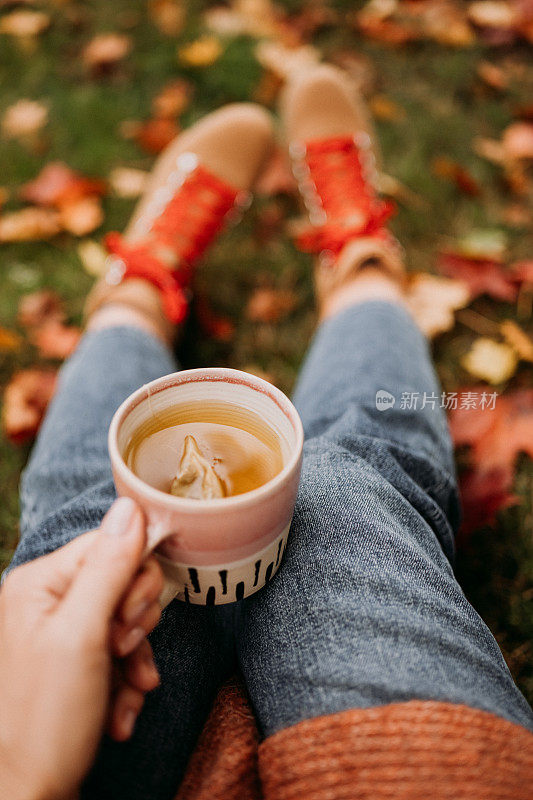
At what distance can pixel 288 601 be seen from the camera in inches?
24.2

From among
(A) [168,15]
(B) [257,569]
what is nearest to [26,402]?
(B) [257,569]

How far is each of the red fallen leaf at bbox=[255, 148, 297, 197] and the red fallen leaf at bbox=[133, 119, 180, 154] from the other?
0.30 meters

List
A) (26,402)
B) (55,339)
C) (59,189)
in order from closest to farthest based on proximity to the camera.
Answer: (26,402) → (55,339) → (59,189)

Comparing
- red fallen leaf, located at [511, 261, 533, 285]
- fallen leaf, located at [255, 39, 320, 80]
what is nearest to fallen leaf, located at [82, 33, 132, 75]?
fallen leaf, located at [255, 39, 320, 80]

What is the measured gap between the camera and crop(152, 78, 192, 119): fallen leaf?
1730mm

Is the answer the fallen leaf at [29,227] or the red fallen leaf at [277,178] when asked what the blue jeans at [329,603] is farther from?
the red fallen leaf at [277,178]

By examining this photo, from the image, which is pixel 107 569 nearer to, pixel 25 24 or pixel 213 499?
pixel 213 499

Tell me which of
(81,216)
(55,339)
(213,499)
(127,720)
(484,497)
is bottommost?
(484,497)

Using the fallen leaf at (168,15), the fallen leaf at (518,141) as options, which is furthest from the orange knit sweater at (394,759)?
the fallen leaf at (168,15)

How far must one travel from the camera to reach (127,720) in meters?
0.49

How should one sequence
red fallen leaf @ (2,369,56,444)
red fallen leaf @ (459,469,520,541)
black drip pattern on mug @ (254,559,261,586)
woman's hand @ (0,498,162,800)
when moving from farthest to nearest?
red fallen leaf @ (2,369,56,444) → red fallen leaf @ (459,469,520,541) → black drip pattern on mug @ (254,559,261,586) → woman's hand @ (0,498,162,800)

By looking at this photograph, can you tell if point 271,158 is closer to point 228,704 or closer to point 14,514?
point 14,514

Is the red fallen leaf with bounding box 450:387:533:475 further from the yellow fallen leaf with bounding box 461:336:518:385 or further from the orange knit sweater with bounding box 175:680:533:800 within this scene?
the orange knit sweater with bounding box 175:680:533:800

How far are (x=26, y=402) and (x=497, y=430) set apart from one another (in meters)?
0.85
